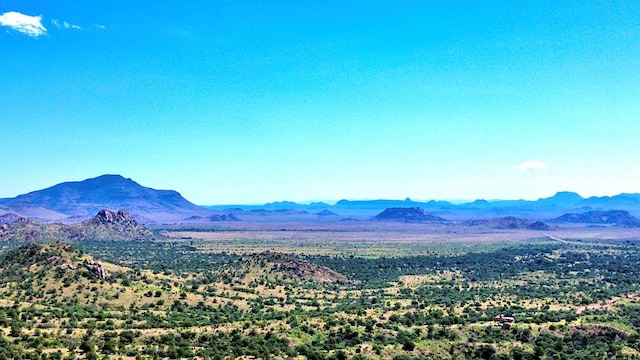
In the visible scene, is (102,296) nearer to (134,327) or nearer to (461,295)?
(134,327)

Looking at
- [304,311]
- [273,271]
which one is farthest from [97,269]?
[273,271]

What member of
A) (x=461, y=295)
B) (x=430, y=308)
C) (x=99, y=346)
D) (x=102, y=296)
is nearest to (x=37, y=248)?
(x=102, y=296)

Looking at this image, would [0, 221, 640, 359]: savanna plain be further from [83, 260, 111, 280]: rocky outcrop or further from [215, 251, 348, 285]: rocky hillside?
[215, 251, 348, 285]: rocky hillside

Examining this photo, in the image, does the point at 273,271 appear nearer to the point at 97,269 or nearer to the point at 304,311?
the point at 304,311

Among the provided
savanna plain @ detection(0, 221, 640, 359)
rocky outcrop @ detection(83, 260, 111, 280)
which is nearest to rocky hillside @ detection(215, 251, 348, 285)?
savanna plain @ detection(0, 221, 640, 359)

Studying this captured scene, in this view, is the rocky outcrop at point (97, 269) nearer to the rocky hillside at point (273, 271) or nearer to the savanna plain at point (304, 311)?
the savanna plain at point (304, 311)
